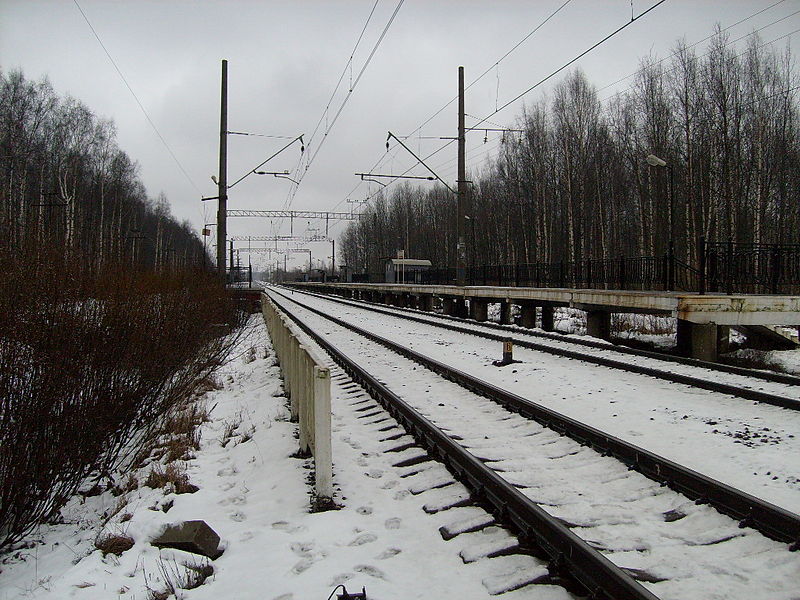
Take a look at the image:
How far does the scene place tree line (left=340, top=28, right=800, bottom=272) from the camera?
98.7 feet

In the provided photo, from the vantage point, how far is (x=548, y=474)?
4.70m

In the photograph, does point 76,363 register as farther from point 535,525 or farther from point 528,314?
point 528,314

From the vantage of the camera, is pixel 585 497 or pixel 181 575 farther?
pixel 585 497

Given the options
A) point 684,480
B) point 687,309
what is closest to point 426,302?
point 687,309

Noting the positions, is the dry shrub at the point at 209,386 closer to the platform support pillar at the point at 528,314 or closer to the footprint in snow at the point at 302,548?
the footprint in snow at the point at 302,548

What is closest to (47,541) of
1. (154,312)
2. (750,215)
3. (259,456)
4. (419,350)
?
(259,456)

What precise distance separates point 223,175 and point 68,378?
641 inches

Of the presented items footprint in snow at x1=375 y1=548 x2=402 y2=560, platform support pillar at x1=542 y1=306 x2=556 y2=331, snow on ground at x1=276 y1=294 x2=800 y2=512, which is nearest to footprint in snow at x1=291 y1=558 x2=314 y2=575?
footprint in snow at x1=375 y1=548 x2=402 y2=560

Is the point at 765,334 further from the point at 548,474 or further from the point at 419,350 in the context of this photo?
the point at 548,474

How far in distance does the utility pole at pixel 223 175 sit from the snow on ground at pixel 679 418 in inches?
452

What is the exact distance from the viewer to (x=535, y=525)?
3.55 m

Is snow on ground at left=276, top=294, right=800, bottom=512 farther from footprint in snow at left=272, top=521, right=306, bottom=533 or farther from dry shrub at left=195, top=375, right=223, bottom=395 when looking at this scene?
dry shrub at left=195, top=375, right=223, bottom=395

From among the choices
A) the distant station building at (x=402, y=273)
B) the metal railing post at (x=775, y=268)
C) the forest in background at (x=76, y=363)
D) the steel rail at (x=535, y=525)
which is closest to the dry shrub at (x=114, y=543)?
the forest in background at (x=76, y=363)

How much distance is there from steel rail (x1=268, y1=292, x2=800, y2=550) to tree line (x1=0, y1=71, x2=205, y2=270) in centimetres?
541
